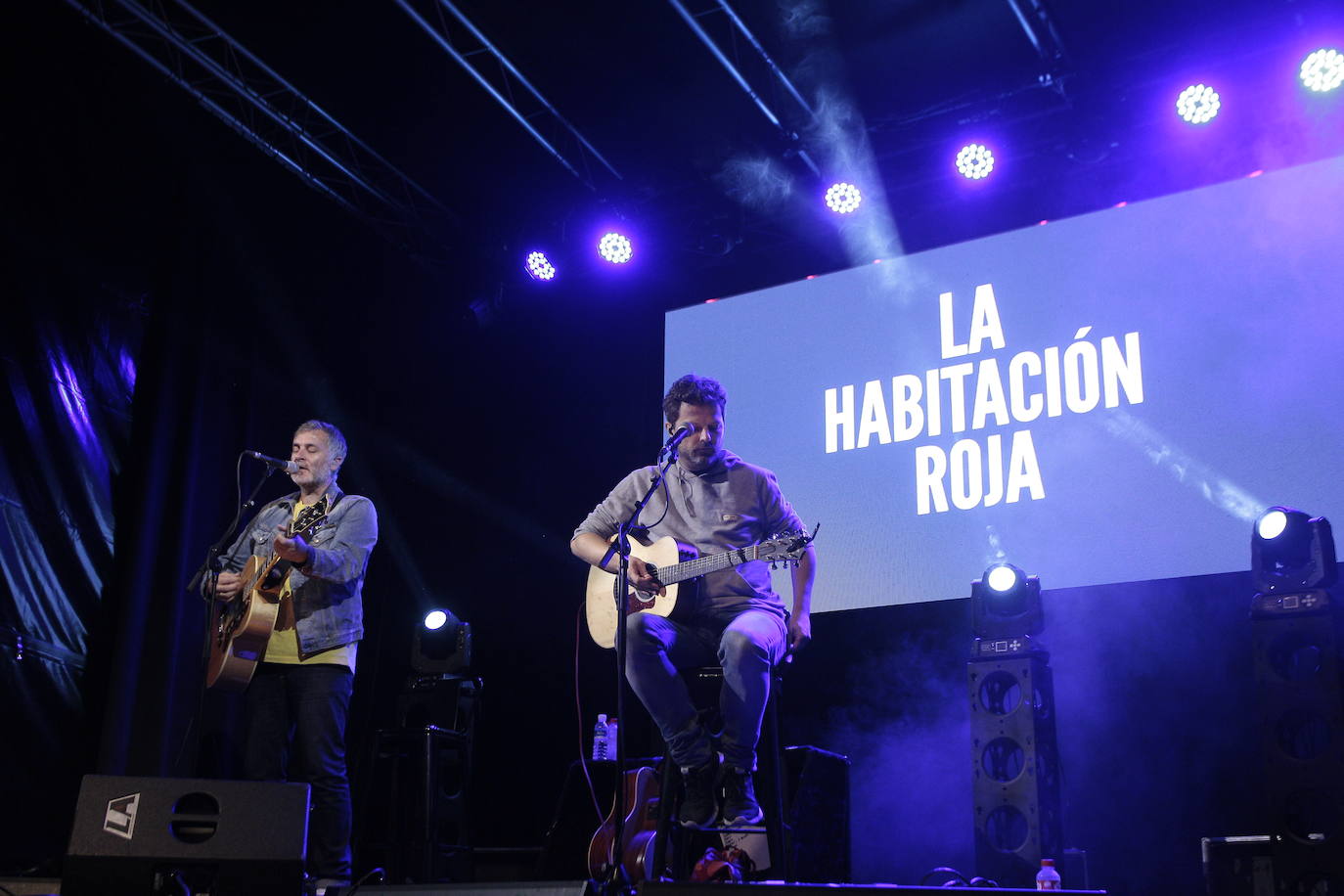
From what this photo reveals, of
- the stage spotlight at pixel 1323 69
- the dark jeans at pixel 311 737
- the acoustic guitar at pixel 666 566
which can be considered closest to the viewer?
the acoustic guitar at pixel 666 566

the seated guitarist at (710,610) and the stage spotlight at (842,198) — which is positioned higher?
the stage spotlight at (842,198)

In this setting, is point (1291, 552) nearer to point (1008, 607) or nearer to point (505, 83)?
point (1008, 607)

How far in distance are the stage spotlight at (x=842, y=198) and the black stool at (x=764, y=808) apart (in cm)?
289

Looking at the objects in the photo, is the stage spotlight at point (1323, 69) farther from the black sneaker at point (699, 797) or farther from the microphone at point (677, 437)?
the black sneaker at point (699, 797)

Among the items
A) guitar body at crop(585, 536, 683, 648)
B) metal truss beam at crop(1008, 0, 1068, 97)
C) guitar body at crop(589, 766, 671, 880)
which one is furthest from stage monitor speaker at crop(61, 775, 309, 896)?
metal truss beam at crop(1008, 0, 1068, 97)

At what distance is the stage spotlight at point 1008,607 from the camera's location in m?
4.11

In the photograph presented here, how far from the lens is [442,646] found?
5484 mm

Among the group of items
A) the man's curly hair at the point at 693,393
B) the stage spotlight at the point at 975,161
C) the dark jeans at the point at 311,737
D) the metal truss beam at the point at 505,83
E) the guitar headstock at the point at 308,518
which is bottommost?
the dark jeans at the point at 311,737

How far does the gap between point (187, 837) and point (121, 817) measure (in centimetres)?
16

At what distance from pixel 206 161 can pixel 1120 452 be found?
4.70m

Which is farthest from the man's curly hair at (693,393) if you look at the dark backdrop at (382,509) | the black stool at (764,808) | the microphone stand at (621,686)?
the dark backdrop at (382,509)

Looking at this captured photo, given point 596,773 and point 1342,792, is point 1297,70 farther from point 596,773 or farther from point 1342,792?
point 596,773

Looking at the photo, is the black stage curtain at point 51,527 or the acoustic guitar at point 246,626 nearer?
the acoustic guitar at point 246,626

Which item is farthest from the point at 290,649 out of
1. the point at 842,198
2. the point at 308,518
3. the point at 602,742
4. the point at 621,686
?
the point at 842,198
